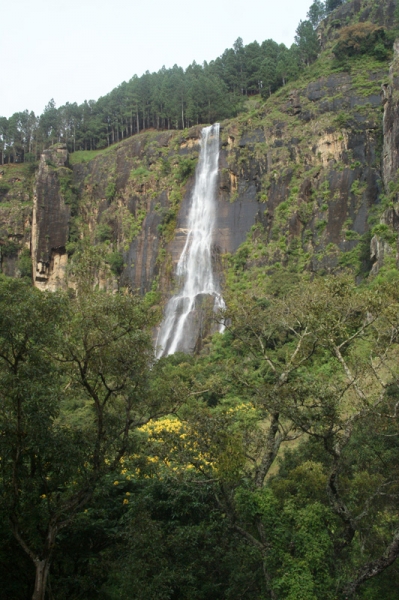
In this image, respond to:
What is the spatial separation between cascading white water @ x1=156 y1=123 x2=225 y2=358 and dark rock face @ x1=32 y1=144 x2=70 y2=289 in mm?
13182

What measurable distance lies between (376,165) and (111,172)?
26.4 meters

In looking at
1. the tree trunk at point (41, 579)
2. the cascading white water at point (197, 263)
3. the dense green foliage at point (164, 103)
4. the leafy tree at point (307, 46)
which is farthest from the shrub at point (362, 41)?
the tree trunk at point (41, 579)

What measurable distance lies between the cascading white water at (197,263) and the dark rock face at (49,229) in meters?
13.2

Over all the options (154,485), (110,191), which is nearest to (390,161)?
(110,191)

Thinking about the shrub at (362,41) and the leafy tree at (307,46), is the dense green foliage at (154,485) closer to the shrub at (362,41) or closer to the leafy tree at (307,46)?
the shrub at (362,41)

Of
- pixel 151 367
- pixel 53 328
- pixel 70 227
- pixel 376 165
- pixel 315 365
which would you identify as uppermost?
pixel 376 165

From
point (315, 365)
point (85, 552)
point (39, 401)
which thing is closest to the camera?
point (39, 401)

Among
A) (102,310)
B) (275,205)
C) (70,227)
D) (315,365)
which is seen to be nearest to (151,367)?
(102,310)

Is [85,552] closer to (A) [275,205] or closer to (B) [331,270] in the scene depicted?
(B) [331,270]

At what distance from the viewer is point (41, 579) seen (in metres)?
8.52

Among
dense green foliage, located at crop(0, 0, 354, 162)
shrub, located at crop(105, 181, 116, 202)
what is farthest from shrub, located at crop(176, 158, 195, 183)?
dense green foliage, located at crop(0, 0, 354, 162)

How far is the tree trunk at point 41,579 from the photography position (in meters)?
8.39

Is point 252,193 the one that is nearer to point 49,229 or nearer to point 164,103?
point 49,229

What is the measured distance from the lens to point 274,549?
30.9 ft
